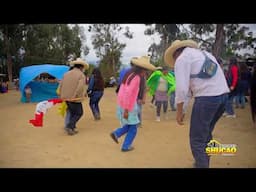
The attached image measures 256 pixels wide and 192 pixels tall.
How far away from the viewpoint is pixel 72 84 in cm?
387

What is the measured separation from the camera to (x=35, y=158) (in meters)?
2.89

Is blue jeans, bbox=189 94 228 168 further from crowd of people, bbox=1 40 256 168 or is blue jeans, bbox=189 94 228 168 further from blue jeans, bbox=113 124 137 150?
blue jeans, bbox=113 124 137 150

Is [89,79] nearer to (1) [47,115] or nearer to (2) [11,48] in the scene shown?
(1) [47,115]

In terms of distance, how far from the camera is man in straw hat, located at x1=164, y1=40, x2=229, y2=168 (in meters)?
2.25

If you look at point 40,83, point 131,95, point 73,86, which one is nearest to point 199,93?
point 131,95

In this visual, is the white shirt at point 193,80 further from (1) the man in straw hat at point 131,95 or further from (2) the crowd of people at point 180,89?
(1) the man in straw hat at point 131,95

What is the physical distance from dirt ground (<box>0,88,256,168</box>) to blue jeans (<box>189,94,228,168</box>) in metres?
0.32

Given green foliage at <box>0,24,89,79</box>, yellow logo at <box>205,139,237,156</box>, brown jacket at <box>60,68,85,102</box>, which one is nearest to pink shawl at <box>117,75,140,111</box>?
green foliage at <box>0,24,89,79</box>

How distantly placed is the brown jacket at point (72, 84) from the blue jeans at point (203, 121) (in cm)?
→ 197

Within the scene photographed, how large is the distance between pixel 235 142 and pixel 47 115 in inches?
142
